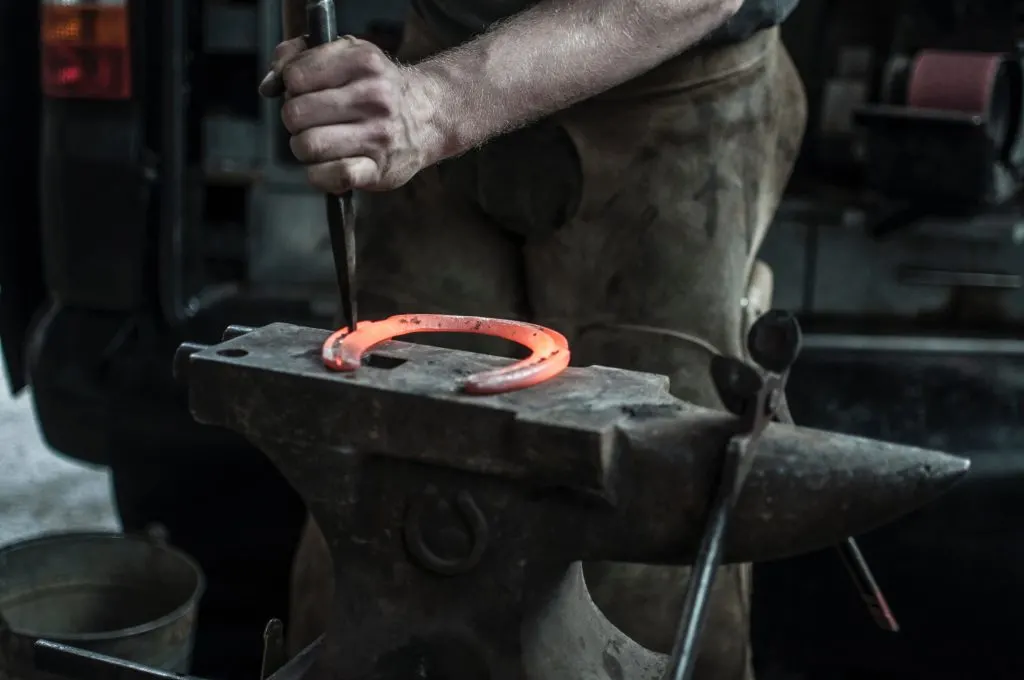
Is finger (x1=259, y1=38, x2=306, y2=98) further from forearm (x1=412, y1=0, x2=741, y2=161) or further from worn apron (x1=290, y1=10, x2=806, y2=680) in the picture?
worn apron (x1=290, y1=10, x2=806, y2=680)

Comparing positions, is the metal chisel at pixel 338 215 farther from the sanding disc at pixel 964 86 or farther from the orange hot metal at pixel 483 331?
the sanding disc at pixel 964 86

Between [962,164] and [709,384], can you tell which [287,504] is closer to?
[709,384]

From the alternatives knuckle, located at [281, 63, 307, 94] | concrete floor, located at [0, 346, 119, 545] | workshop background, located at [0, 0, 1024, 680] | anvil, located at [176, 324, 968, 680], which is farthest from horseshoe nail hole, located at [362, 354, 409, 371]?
concrete floor, located at [0, 346, 119, 545]

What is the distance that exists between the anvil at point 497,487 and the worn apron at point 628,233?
0.47 m

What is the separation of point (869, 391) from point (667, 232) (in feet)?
3.53

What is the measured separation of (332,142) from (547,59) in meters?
0.28

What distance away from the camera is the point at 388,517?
1.17 metres

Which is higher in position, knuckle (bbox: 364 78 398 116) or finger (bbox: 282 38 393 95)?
finger (bbox: 282 38 393 95)

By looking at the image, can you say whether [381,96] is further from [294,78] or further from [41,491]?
[41,491]

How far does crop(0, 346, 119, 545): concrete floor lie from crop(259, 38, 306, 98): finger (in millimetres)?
2072

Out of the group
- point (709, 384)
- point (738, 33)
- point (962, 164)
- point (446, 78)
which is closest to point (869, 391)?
point (962, 164)

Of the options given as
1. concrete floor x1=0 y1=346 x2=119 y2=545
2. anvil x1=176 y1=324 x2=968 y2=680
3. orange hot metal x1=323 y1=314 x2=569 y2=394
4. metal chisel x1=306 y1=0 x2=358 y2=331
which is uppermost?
metal chisel x1=306 y1=0 x2=358 y2=331

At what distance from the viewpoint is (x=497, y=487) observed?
1.13m

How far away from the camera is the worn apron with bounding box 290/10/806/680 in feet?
5.47
